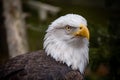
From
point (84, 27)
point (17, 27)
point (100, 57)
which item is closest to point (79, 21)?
point (84, 27)

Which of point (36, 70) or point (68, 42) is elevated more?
point (68, 42)

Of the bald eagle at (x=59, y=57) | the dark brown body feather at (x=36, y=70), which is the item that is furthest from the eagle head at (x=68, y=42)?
the dark brown body feather at (x=36, y=70)

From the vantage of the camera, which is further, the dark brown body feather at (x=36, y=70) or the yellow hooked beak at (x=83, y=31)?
the yellow hooked beak at (x=83, y=31)

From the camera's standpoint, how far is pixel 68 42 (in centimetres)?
538

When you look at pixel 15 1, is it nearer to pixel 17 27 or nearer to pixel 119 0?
pixel 17 27

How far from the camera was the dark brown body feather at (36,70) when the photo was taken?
5035 mm

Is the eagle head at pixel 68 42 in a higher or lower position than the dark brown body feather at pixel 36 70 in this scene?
higher

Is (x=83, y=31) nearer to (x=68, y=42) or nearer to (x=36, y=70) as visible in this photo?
(x=68, y=42)

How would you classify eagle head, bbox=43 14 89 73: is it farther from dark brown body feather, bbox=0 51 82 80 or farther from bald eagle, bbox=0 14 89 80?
dark brown body feather, bbox=0 51 82 80

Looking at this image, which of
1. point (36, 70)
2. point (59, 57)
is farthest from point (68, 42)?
point (36, 70)

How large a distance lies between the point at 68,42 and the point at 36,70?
548 mm

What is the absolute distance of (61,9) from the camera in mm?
11664

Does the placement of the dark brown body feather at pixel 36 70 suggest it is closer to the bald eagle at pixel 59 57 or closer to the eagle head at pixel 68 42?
the bald eagle at pixel 59 57

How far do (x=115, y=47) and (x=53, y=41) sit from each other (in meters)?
1.69
